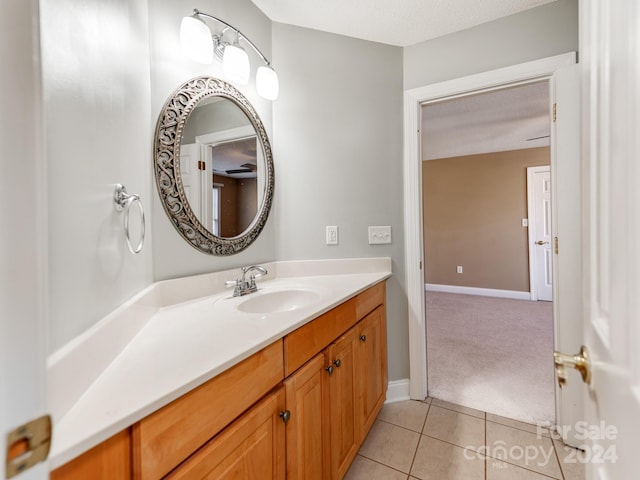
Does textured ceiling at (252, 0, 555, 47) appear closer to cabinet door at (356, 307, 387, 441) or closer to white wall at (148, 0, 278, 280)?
white wall at (148, 0, 278, 280)

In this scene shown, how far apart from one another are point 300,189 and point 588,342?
5.00 feet

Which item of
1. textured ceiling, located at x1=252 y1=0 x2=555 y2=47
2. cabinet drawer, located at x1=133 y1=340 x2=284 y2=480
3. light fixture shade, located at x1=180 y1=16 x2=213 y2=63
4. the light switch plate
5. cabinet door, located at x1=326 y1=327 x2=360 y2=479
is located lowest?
cabinet door, located at x1=326 y1=327 x2=360 y2=479

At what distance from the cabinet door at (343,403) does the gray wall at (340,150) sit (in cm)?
65

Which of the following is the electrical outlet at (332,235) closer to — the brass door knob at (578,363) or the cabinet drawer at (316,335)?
the cabinet drawer at (316,335)

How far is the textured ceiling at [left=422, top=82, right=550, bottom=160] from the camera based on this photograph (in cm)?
275

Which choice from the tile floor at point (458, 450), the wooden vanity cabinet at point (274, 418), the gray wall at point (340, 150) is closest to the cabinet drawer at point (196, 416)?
the wooden vanity cabinet at point (274, 418)

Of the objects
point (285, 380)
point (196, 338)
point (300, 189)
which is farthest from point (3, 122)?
point (300, 189)

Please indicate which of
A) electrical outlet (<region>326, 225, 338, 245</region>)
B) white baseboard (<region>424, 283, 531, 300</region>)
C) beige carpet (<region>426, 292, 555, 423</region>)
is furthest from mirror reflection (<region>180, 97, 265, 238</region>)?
white baseboard (<region>424, 283, 531, 300</region>)

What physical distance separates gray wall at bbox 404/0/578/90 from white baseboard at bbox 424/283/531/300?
301 cm

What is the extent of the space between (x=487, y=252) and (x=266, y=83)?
445cm

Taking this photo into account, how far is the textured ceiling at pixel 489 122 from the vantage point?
2.75 metres

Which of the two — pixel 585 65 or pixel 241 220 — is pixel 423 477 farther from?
pixel 585 65

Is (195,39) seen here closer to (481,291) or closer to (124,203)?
(124,203)

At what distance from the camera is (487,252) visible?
4641 mm
